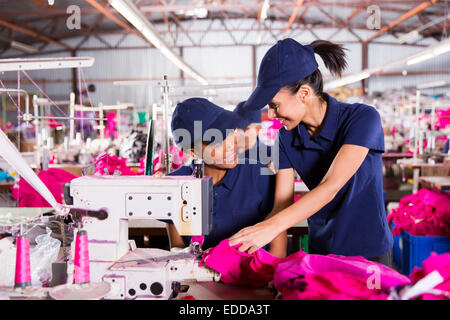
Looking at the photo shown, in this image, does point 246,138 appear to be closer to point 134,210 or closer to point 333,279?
point 134,210

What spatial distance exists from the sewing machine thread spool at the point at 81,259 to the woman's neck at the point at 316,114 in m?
0.87

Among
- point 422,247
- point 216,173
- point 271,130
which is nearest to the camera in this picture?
point 216,173

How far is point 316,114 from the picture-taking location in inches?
61.3

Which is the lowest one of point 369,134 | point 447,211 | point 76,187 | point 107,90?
point 447,211

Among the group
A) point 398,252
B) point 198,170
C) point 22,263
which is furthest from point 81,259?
point 398,252

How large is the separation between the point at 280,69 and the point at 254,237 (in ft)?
1.75

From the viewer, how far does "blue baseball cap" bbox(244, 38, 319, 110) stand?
136 cm

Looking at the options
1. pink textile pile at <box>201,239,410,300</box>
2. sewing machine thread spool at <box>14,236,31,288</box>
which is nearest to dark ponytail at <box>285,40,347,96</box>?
pink textile pile at <box>201,239,410,300</box>

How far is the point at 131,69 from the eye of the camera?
411 cm

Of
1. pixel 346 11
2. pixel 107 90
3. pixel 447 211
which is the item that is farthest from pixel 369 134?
pixel 346 11
